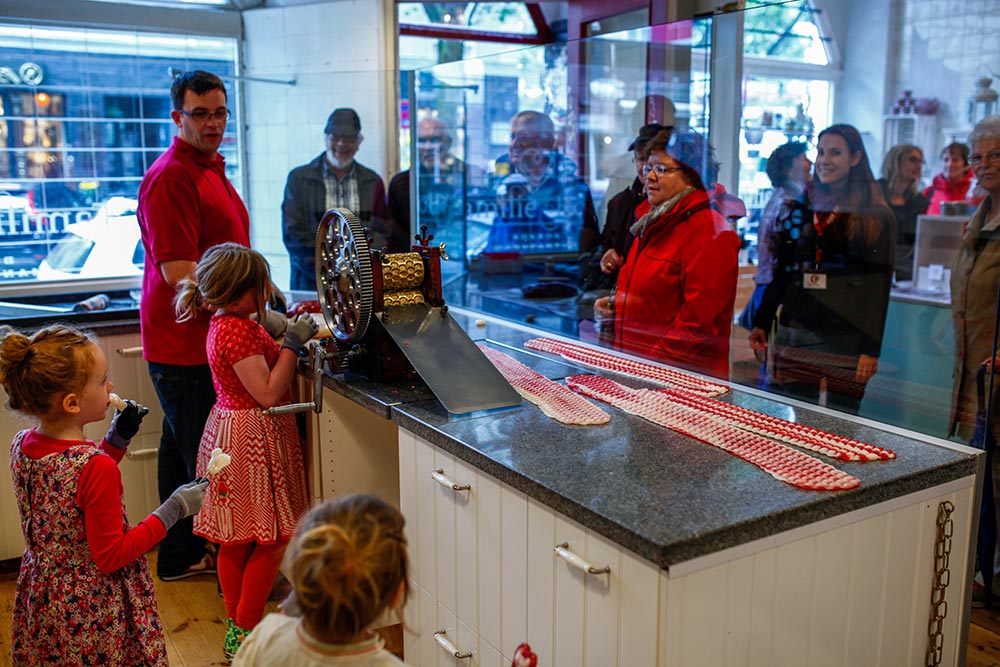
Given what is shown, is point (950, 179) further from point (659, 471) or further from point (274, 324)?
point (274, 324)

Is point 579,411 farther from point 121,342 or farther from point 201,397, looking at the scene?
point 121,342

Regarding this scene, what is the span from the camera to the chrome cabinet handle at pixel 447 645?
196cm

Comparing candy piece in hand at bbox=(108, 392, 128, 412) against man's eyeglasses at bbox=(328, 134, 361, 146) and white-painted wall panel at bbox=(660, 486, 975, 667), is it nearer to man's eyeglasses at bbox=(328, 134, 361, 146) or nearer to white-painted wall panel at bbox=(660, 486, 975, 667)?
white-painted wall panel at bbox=(660, 486, 975, 667)

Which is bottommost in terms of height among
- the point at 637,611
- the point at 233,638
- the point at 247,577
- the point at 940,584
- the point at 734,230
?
the point at 233,638

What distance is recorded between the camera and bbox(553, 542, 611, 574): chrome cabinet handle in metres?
1.51

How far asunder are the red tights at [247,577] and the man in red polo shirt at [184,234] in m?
0.50

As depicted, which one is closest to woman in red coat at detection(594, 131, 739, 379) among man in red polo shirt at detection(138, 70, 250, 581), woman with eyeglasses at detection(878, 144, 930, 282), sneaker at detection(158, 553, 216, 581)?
woman with eyeglasses at detection(878, 144, 930, 282)

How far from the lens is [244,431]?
236 cm

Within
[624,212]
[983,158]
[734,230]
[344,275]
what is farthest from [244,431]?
[983,158]

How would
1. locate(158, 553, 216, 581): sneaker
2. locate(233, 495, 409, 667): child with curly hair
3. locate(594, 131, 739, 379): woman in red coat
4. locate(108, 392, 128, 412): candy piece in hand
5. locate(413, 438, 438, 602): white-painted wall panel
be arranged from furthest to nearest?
locate(158, 553, 216, 581): sneaker < locate(594, 131, 739, 379): woman in red coat < locate(413, 438, 438, 602): white-painted wall panel < locate(108, 392, 128, 412): candy piece in hand < locate(233, 495, 409, 667): child with curly hair

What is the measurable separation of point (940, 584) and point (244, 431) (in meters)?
1.64

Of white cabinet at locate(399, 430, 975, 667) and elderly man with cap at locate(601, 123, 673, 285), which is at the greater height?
elderly man with cap at locate(601, 123, 673, 285)

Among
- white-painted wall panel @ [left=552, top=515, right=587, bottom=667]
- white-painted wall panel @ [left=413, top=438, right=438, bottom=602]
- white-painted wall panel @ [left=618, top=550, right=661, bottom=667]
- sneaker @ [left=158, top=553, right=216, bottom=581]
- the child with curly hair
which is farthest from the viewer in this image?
sneaker @ [left=158, top=553, right=216, bottom=581]

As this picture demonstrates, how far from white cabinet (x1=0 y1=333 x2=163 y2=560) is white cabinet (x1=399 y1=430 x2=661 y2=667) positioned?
142 centimetres
